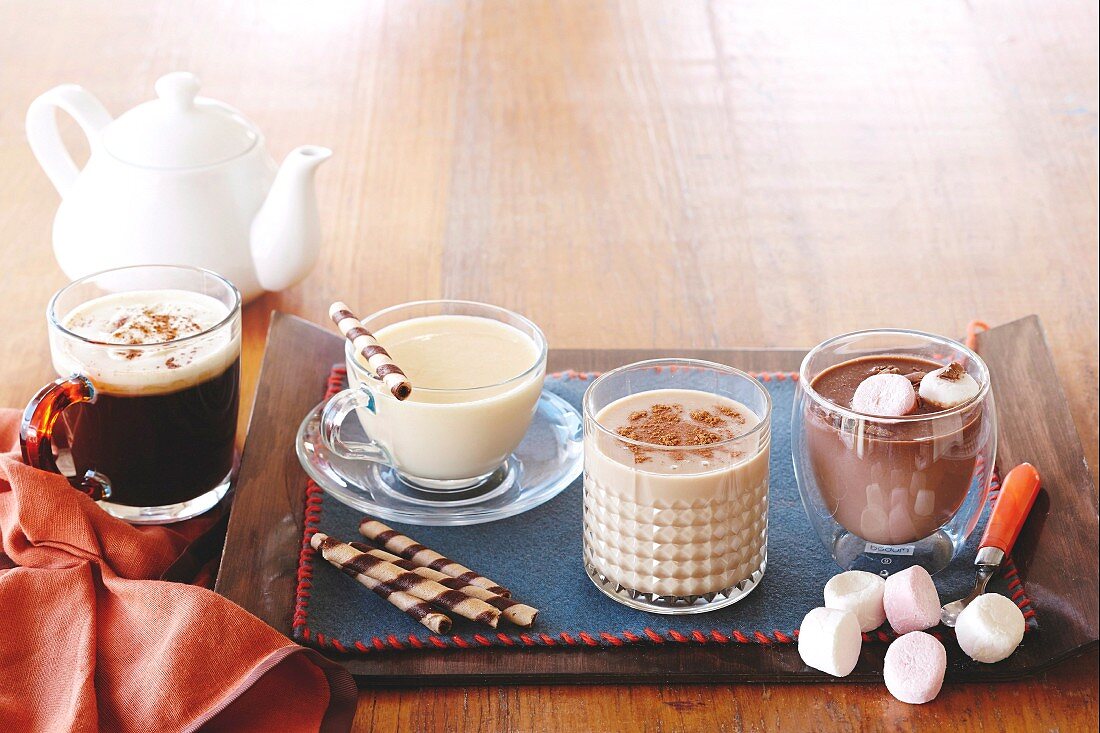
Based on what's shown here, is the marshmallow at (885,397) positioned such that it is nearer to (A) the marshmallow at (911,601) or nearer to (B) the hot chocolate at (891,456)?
(B) the hot chocolate at (891,456)

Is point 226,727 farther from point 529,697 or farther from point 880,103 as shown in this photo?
point 880,103

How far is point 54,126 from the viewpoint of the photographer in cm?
141

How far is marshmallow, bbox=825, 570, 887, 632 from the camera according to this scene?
0.88 metres

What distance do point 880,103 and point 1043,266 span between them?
0.53m

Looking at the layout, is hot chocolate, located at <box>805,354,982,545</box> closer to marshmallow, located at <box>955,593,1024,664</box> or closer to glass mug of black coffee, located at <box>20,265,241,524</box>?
marshmallow, located at <box>955,593,1024,664</box>

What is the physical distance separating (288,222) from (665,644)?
0.70 m

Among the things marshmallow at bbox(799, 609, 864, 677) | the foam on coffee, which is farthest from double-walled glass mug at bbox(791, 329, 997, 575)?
the foam on coffee

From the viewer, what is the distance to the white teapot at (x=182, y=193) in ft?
4.31

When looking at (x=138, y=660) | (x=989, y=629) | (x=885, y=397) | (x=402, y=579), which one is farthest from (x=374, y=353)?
(x=989, y=629)

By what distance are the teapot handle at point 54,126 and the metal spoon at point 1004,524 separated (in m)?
1.01

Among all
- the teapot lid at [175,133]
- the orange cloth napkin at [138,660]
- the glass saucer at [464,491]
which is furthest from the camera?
the teapot lid at [175,133]

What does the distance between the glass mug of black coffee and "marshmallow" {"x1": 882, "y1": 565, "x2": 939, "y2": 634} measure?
0.58 m

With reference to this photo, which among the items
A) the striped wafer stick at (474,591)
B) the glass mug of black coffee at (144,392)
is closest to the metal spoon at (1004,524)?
the striped wafer stick at (474,591)

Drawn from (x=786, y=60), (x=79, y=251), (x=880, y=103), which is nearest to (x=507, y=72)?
(x=786, y=60)
